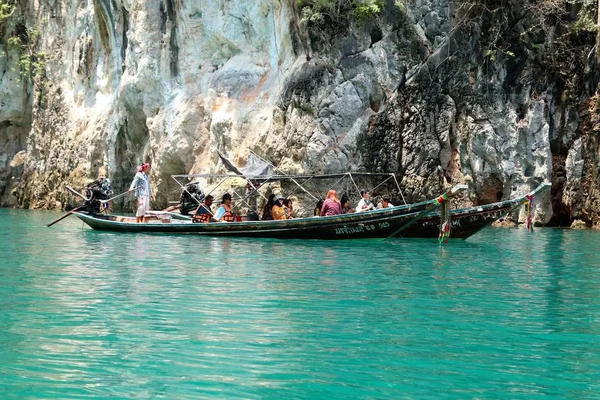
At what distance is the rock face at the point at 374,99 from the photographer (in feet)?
101

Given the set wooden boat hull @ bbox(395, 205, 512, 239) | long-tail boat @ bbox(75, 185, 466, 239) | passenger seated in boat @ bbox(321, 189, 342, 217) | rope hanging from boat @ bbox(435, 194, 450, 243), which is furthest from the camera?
passenger seated in boat @ bbox(321, 189, 342, 217)

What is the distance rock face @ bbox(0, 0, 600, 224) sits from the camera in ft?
101

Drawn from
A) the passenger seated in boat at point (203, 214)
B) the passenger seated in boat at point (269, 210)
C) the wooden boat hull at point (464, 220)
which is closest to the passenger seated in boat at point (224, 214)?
the passenger seated in boat at point (203, 214)

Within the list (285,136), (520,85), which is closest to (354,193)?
(285,136)

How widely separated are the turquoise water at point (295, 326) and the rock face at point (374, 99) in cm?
1326

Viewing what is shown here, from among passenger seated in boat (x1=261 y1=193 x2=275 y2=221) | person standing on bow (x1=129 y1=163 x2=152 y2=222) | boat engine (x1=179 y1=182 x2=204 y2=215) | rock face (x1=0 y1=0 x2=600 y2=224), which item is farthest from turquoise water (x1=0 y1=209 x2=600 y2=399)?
rock face (x1=0 y1=0 x2=600 y2=224)

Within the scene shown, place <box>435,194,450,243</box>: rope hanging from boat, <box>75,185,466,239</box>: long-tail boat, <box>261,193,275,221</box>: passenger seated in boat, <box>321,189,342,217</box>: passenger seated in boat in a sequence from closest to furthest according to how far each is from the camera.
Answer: <box>435,194,450,243</box>: rope hanging from boat, <box>75,185,466,239</box>: long-tail boat, <box>321,189,342,217</box>: passenger seated in boat, <box>261,193,275,221</box>: passenger seated in boat

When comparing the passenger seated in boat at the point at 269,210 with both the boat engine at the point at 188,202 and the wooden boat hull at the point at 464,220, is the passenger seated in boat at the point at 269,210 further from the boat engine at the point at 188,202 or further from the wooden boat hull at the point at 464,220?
the wooden boat hull at the point at 464,220

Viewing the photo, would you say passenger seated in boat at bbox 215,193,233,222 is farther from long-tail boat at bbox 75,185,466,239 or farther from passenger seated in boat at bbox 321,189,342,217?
passenger seated in boat at bbox 321,189,342,217

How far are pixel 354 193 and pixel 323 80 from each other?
14.2ft

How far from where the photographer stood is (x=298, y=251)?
1902 centimetres

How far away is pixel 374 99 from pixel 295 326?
22.7 meters

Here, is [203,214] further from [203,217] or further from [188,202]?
[188,202]

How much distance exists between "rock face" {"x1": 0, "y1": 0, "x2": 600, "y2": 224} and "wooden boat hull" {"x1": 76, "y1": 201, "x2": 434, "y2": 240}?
8.69m
